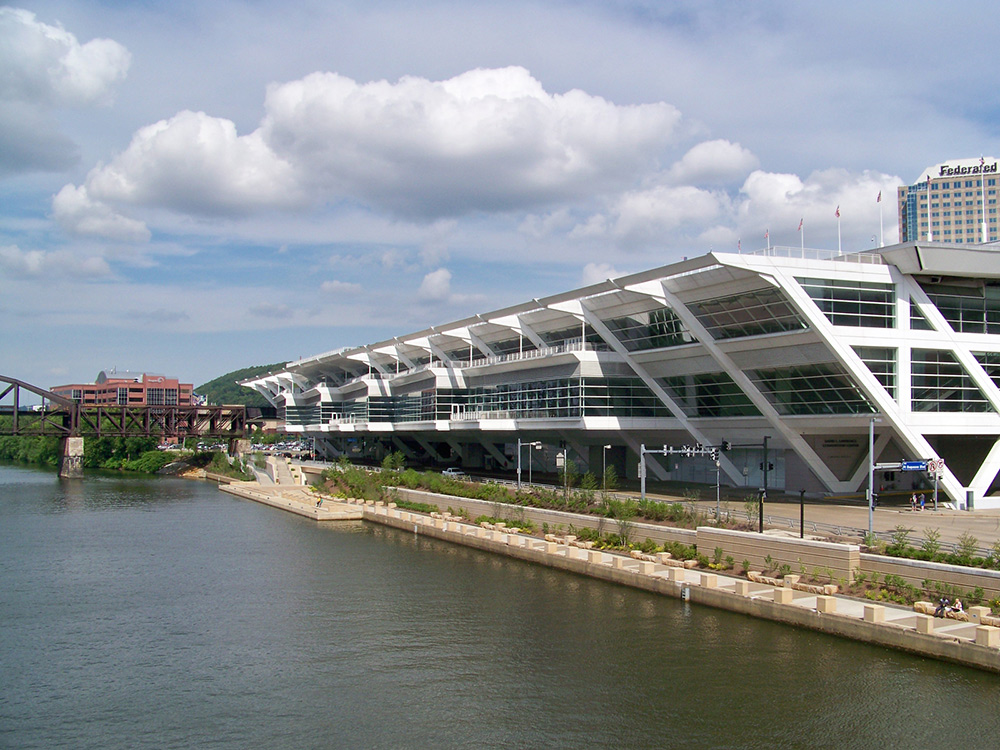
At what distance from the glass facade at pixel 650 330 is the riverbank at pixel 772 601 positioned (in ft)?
53.3

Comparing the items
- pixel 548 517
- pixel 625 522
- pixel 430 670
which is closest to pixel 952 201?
pixel 548 517

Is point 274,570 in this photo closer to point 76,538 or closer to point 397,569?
point 397,569

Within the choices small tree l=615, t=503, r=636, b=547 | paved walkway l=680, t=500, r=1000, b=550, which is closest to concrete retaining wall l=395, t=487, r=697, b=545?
small tree l=615, t=503, r=636, b=547

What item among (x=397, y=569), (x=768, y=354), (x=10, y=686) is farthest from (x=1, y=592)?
(x=768, y=354)

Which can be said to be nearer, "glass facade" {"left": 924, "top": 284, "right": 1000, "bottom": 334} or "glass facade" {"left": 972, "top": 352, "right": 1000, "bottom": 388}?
"glass facade" {"left": 924, "top": 284, "right": 1000, "bottom": 334}

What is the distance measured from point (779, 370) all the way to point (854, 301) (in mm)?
5412

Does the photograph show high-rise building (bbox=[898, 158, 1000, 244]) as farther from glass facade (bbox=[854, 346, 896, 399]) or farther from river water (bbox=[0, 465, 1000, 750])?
river water (bbox=[0, 465, 1000, 750])

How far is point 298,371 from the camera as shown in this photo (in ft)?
417

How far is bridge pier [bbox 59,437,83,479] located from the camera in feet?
351

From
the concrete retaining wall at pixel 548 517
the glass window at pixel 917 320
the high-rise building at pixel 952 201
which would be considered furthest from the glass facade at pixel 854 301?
the high-rise building at pixel 952 201

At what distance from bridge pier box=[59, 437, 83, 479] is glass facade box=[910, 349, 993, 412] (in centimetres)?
9710

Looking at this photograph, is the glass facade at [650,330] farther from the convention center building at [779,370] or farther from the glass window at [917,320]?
the glass window at [917,320]

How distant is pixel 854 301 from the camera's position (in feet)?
148

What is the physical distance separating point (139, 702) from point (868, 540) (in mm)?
25311
